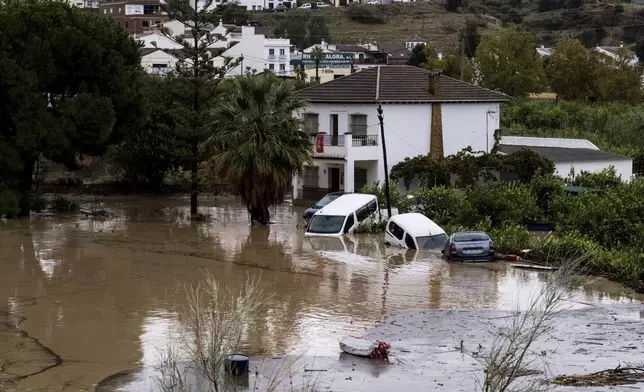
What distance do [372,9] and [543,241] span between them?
12203 centimetres

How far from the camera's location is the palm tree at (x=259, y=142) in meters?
37.0

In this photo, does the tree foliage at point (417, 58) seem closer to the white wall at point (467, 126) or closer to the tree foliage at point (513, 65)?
the tree foliage at point (513, 65)

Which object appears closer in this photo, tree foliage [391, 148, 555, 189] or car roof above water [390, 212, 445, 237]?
car roof above water [390, 212, 445, 237]

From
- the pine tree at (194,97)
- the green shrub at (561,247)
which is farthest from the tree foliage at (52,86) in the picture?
the green shrub at (561,247)

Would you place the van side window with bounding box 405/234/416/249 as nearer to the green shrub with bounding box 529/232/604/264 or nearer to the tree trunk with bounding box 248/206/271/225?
the green shrub with bounding box 529/232/604/264

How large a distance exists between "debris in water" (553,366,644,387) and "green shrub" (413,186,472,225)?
18.2 meters

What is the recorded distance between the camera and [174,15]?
152 ft

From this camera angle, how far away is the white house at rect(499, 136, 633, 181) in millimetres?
46000

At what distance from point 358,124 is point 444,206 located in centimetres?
995

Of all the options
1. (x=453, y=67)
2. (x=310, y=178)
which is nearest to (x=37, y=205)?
(x=310, y=178)

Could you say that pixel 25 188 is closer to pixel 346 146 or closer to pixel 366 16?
pixel 346 146

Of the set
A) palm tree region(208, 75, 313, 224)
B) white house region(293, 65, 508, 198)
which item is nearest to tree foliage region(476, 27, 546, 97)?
white house region(293, 65, 508, 198)

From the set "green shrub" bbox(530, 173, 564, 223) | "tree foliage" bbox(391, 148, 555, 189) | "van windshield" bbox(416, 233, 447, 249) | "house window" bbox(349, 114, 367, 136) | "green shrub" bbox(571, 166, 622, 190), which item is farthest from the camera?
"house window" bbox(349, 114, 367, 136)

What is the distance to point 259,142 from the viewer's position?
37.2 m
